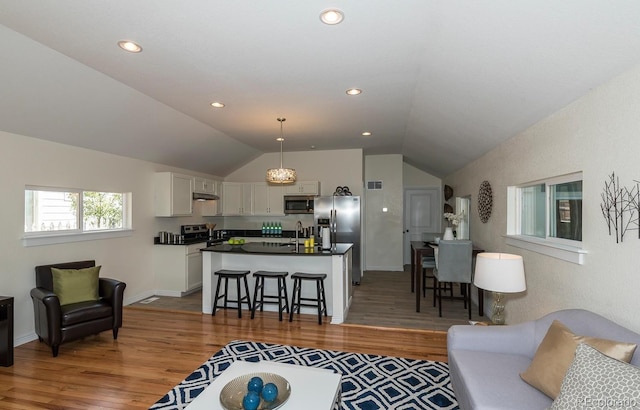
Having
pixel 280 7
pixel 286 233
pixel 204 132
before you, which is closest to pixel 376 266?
pixel 286 233

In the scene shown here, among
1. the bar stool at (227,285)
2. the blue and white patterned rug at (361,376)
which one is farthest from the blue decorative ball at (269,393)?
the bar stool at (227,285)

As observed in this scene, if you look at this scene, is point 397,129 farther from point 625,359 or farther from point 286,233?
point 625,359

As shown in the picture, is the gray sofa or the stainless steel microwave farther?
the stainless steel microwave

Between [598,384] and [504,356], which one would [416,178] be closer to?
[504,356]

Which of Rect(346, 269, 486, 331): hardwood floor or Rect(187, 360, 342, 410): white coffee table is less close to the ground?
Rect(187, 360, 342, 410): white coffee table

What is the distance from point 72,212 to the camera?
173 inches

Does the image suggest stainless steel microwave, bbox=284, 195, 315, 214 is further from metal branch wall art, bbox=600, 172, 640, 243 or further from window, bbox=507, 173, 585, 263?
metal branch wall art, bbox=600, 172, 640, 243

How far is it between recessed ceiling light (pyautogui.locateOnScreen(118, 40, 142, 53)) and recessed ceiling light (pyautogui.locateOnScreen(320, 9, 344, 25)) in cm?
153

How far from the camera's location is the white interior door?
859 centimetres

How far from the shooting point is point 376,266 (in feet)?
26.4

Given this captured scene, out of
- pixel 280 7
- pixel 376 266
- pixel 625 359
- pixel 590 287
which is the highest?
pixel 280 7

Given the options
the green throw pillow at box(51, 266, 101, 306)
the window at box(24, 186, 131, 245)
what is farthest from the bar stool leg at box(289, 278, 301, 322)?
the window at box(24, 186, 131, 245)

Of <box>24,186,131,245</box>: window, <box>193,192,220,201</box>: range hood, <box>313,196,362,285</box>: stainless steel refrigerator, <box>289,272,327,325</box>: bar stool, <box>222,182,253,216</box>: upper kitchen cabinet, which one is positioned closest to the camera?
<box>24,186,131,245</box>: window

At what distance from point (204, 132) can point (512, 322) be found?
505 cm
